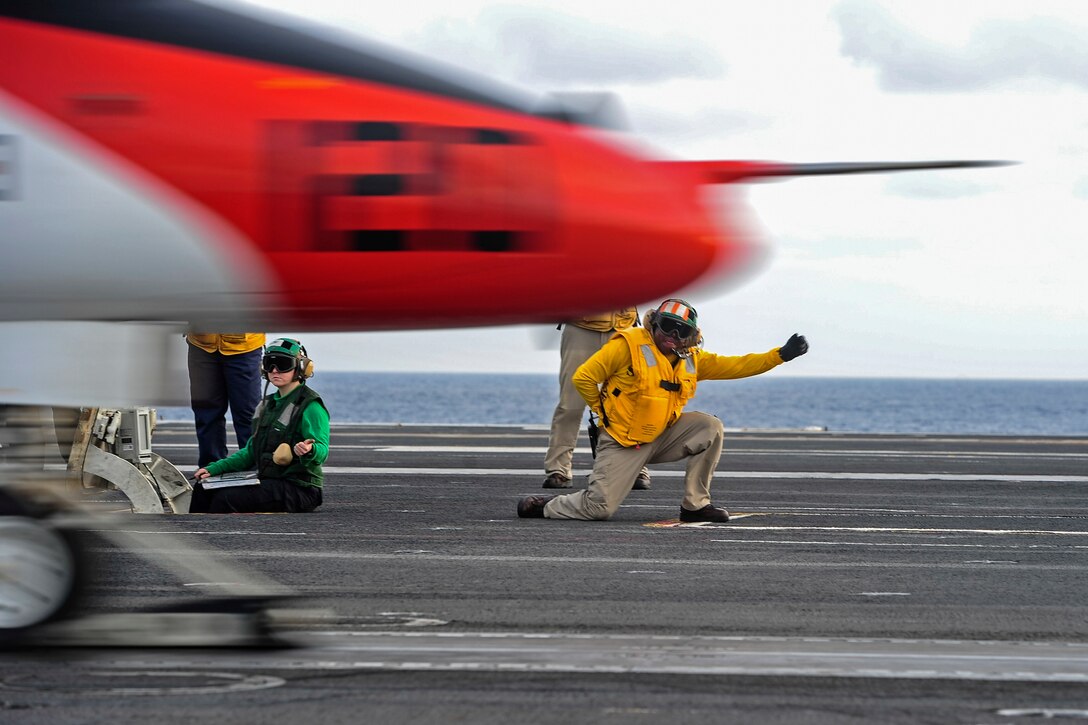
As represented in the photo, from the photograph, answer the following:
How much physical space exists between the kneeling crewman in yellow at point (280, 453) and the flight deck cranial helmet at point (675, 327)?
84.2 inches

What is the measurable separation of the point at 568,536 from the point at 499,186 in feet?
14.0

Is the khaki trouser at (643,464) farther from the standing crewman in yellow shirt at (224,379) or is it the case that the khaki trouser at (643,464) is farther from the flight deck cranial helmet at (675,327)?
the standing crewman in yellow shirt at (224,379)

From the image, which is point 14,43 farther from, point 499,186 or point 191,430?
point 191,430

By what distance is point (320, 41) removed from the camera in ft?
15.9

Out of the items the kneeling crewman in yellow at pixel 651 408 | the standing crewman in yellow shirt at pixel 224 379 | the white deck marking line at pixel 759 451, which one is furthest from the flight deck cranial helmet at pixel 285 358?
the white deck marking line at pixel 759 451

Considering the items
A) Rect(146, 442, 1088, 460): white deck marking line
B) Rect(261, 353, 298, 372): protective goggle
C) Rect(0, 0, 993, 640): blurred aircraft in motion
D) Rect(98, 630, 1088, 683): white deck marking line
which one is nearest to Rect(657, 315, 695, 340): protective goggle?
Rect(261, 353, 298, 372): protective goggle

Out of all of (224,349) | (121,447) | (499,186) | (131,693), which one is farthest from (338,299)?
(224,349)

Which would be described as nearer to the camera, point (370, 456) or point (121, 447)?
point (121, 447)

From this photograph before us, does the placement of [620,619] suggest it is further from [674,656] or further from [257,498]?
[257,498]

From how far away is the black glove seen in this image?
9328 mm

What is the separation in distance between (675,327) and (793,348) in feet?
2.81

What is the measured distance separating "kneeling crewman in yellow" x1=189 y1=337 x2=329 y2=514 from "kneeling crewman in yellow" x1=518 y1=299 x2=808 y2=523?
148 centimetres

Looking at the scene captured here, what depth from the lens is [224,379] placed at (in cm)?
1155

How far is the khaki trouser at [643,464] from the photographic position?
30.7 ft
